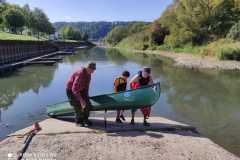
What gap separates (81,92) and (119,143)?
1937mm

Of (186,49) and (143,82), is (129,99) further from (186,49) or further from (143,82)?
(186,49)

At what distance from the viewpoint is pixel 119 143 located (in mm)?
8312

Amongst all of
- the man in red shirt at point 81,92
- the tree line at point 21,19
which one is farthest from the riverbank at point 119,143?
the tree line at point 21,19

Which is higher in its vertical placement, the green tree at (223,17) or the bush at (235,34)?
the green tree at (223,17)

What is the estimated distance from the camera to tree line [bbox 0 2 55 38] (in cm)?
7375

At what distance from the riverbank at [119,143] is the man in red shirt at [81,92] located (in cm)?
39

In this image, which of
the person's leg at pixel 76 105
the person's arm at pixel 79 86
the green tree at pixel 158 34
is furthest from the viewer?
the green tree at pixel 158 34

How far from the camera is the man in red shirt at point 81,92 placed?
9.22 meters

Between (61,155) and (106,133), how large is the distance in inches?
73.2

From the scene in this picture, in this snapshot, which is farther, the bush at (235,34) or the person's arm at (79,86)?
the bush at (235,34)

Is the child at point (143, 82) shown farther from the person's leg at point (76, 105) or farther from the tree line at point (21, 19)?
the tree line at point (21, 19)

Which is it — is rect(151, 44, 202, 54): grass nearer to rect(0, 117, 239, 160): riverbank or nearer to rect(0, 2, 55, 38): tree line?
rect(0, 2, 55, 38): tree line

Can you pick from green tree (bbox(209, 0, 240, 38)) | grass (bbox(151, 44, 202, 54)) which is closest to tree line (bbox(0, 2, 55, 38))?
grass (bbox(151, 44, 202, 54))

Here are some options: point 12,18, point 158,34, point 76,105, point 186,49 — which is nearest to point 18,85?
point 76,105
